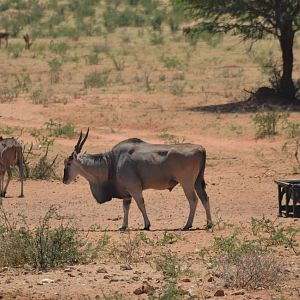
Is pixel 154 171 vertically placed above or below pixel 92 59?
below

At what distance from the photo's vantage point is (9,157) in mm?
17906

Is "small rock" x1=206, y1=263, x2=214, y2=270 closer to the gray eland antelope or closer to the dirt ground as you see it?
the dirt ground

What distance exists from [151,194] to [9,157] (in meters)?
2.43

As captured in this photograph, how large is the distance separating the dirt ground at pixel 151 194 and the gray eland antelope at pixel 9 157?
34cm

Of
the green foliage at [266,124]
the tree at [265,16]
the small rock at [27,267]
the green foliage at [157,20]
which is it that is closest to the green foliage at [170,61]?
the tree at [265,16]

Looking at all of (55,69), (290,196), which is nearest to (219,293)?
(290,196)

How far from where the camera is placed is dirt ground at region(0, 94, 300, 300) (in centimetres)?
1038

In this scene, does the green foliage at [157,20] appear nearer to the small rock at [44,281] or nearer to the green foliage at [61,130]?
the green foliage at [61,130]

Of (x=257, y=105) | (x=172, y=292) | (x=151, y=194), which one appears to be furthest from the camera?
(x=257, y=105)

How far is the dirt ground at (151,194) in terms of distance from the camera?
10383 mm

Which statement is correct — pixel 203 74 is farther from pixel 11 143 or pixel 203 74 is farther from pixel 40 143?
pixel 11 143

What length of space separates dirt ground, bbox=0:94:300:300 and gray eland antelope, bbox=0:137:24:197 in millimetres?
341

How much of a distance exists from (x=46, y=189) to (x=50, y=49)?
2383cm

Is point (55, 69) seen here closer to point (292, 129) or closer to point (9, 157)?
point (292, 129)
